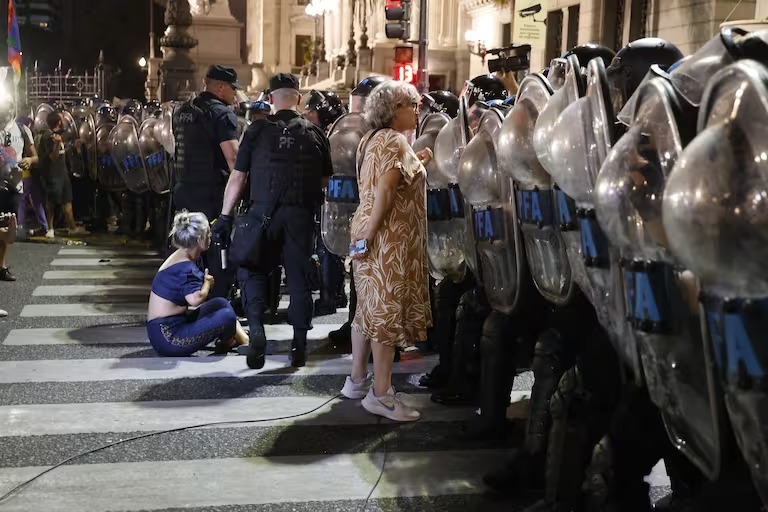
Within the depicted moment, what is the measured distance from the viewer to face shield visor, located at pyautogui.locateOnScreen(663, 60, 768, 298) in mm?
2217

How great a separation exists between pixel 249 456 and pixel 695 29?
10.7m

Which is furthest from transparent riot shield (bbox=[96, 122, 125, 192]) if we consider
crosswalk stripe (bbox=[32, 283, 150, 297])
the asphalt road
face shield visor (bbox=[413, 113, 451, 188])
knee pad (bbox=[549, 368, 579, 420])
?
knee pad (bbox=[549, 368, 579, 420])

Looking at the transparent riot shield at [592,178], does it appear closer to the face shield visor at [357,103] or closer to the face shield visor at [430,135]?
the face shield visor at [430,135]

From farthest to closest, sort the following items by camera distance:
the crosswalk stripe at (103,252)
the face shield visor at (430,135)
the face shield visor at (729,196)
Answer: the crosswalk stripe at (103,252), the face shield visor at (430,135), the face shield visor at (729,196)

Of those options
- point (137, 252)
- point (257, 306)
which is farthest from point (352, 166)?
point (137, 252)

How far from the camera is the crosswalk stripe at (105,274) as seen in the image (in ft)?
34.9

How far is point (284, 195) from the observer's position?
639 cm

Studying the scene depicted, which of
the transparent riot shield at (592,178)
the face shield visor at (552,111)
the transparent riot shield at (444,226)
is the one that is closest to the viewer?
the transparent riot shield at (592,178)

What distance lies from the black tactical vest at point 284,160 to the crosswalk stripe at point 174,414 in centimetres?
139

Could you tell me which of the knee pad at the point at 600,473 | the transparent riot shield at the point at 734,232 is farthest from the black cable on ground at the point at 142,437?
the transparent riot shield at the point at 734,232

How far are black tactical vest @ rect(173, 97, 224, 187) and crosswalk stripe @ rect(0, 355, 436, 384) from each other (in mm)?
1872

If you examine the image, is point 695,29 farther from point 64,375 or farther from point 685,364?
point 685,364

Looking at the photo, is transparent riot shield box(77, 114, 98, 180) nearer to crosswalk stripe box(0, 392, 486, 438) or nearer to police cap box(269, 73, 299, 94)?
police cap box(269, 73, 299, 94)

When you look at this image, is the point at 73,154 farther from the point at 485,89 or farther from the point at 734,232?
the point at 734,232
